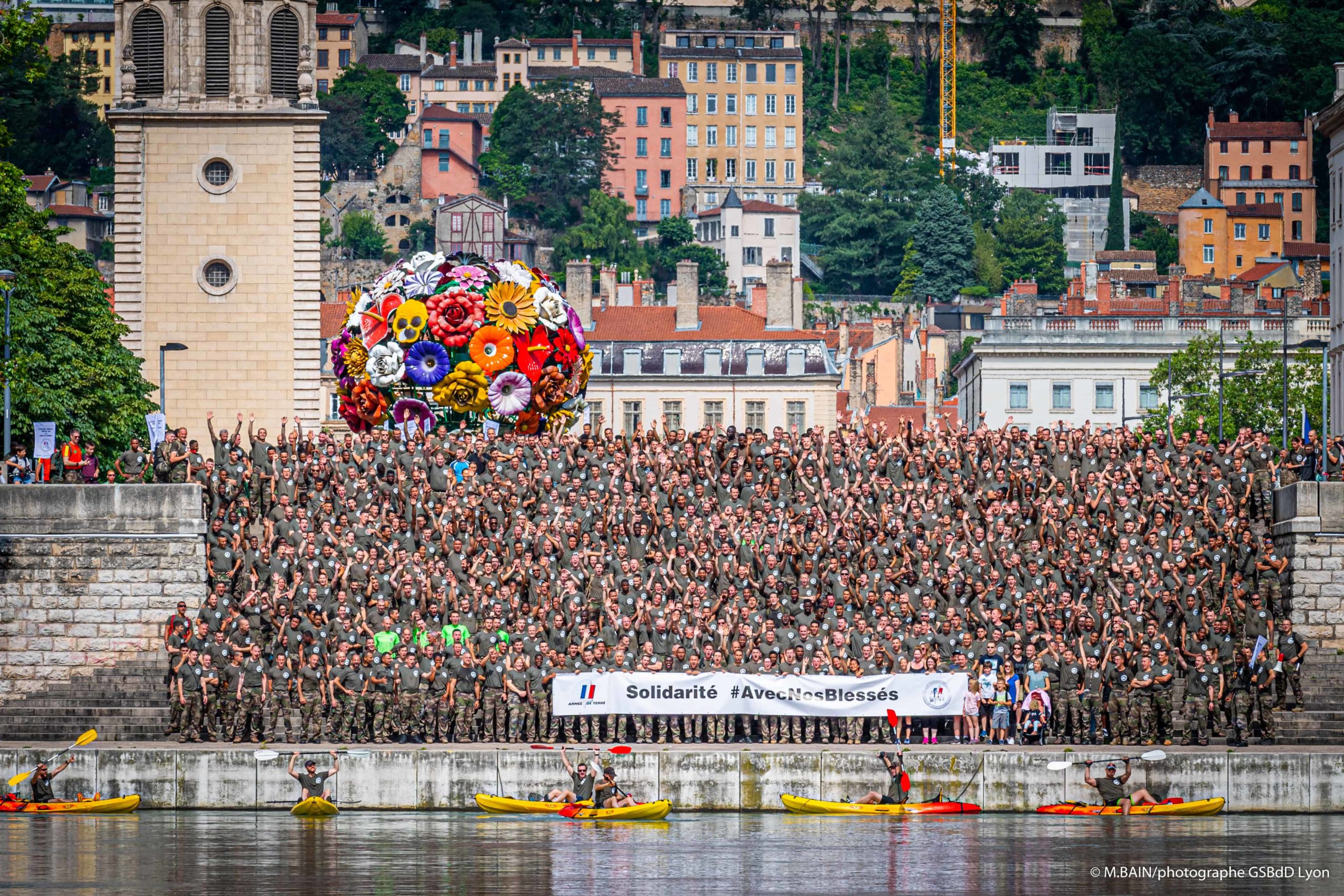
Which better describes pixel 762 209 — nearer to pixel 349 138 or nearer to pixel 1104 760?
pixel 349 138

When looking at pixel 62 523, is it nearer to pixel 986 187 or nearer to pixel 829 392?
pixel 829 392

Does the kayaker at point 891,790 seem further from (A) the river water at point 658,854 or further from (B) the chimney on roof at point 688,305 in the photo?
(B) the chimney on roof at point 688,305

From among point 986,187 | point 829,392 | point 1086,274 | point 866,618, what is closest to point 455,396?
point 866,618

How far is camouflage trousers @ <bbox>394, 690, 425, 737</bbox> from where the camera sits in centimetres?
4309

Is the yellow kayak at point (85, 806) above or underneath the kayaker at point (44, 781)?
underneath

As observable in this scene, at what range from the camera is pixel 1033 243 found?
609 feet

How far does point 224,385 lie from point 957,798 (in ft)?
99.3

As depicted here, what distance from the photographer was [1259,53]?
627ft

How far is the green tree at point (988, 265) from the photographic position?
7156 inches

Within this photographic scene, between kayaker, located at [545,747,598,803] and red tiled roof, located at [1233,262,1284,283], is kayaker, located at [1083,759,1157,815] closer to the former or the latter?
kayaker, located at [545,747,598,803]

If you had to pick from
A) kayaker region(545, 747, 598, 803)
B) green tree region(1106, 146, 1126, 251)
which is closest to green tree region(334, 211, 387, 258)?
green tree region(1106, 146, 1126, 251)

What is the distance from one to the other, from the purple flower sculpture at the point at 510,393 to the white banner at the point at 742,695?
8.98 m

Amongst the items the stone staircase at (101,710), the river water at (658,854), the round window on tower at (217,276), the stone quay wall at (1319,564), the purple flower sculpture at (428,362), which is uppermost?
the round window on tower at (217,276)

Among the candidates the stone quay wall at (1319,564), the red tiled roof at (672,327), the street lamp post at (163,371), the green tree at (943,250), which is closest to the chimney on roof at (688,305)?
the red tiled roof at (672,327)
